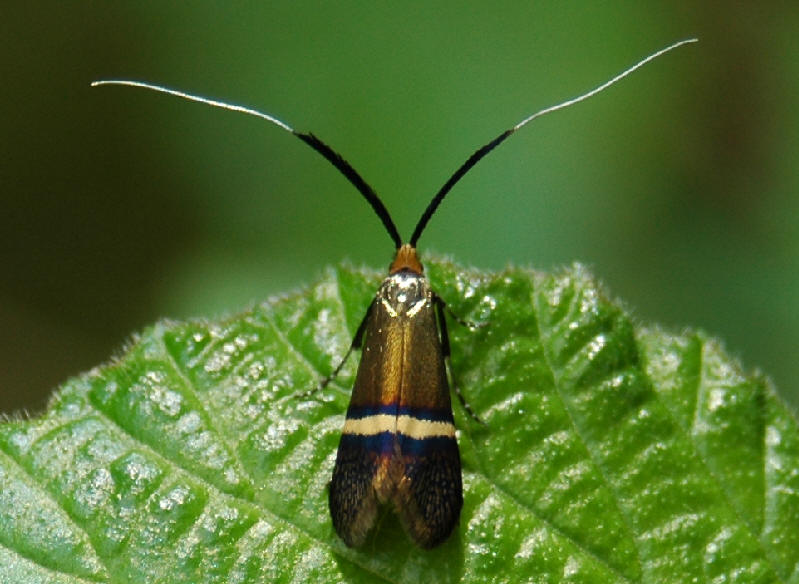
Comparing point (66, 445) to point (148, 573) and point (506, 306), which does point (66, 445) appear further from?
point (506, 306)

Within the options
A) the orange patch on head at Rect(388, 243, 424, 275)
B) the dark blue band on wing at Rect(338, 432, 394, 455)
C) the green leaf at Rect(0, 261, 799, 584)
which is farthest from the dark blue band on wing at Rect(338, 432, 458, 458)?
the orange patch on head at Rect(388, 243, 424, 275)

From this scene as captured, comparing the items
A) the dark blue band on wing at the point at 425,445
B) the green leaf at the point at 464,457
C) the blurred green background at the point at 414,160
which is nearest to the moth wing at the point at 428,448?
the dark blue band on wing at the point at 425,445

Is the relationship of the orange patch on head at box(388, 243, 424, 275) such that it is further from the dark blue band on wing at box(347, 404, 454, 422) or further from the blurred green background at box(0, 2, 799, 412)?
the blurred green background at box(0, 2, 799, 412)

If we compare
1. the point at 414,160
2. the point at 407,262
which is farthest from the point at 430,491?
the point at 414,160

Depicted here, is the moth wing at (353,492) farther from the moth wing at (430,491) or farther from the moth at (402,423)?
the moth wing at (430,491)

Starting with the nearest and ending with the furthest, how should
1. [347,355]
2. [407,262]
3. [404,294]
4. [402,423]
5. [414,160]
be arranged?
1. [402,423]
2. [347,355]
3. [404,294]
4. [407,262]
5. [414,160]

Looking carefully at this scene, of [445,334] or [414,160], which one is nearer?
A: [445,334]

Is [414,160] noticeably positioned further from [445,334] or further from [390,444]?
[390,444]

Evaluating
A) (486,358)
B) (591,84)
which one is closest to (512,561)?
(486,358)
